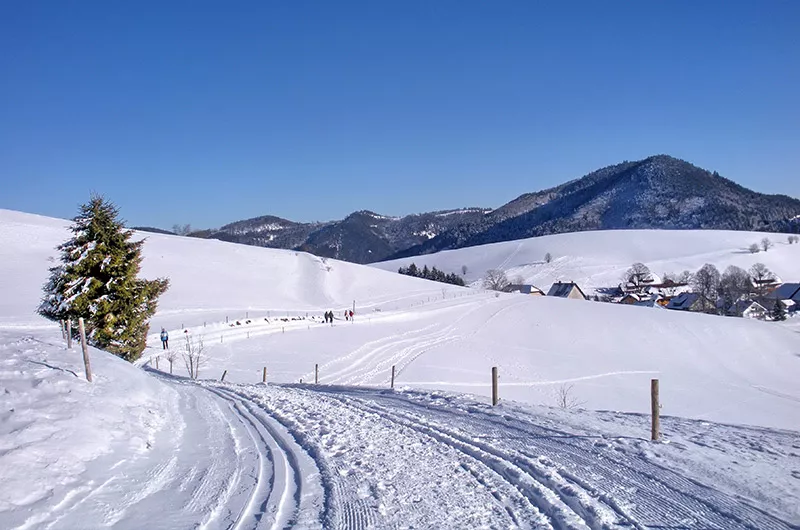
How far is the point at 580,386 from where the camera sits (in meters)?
33.0

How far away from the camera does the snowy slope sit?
140 metres

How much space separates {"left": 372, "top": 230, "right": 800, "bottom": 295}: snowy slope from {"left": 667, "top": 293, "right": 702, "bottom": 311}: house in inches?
807

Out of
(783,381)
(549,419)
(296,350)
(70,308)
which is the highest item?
(70,308)

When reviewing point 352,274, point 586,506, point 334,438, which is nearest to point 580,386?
point 334,438

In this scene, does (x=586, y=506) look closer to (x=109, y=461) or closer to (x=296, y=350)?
(x=109, y=461)

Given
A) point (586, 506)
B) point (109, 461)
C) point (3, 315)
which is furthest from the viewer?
point (3, 315)

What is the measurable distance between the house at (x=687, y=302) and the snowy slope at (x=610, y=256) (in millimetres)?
20499

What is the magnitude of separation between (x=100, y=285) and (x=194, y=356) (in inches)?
515

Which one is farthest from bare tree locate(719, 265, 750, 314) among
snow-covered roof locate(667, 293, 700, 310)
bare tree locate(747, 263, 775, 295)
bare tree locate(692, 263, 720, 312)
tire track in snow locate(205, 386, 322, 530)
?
tire track in snow locate(205, 386, 322, 530)

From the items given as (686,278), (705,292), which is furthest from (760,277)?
(705,292)

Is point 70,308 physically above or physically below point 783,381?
above

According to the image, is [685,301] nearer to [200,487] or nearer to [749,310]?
[749,310]

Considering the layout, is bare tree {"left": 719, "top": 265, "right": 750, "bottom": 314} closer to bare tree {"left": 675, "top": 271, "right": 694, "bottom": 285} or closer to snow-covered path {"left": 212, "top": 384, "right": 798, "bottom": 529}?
bare tree {"left": 675, "top": 271, "right": 694, "bottom": 285}

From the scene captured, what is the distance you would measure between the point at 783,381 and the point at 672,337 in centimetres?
1121
